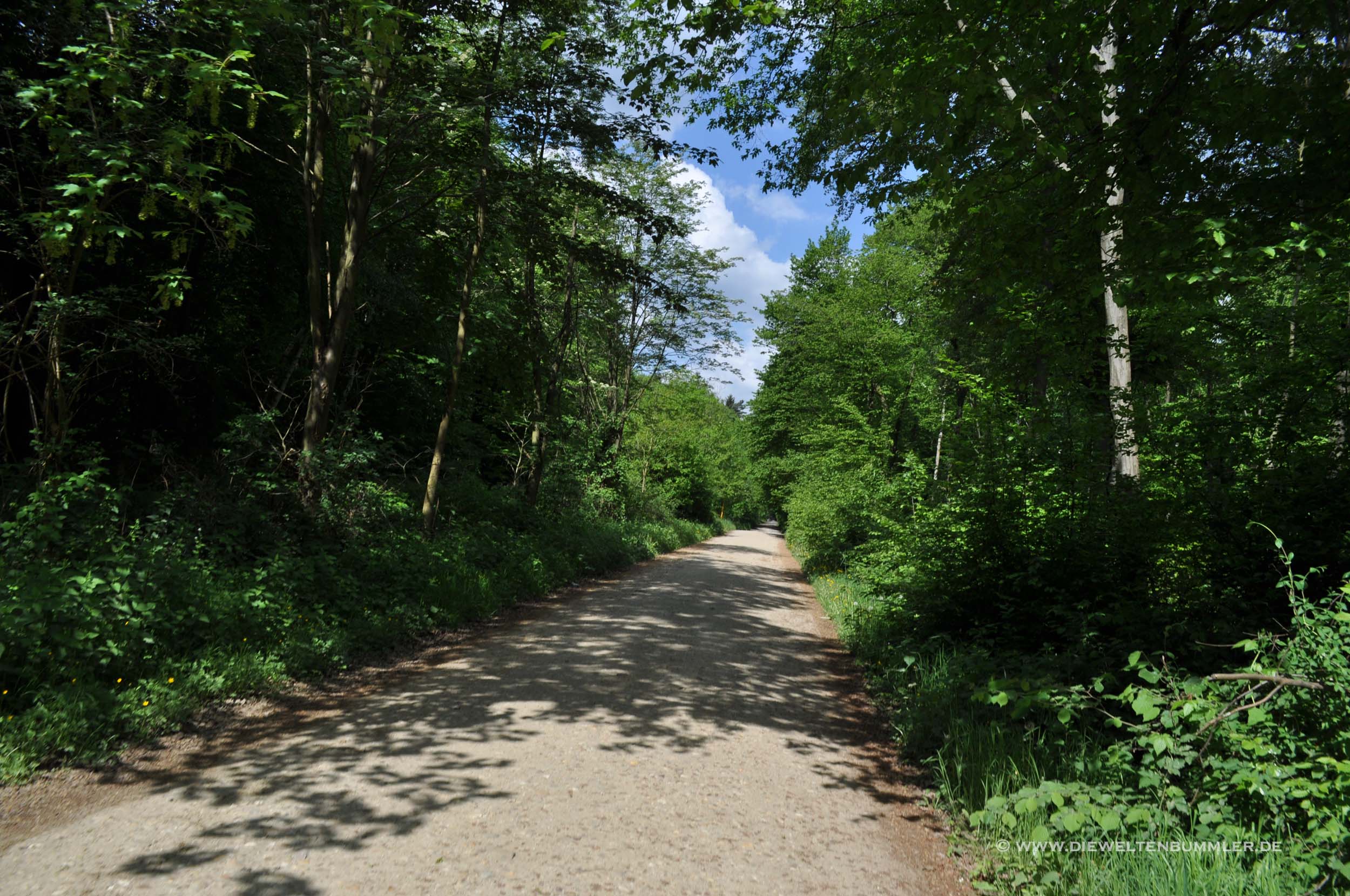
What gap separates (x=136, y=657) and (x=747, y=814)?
4.42 metres

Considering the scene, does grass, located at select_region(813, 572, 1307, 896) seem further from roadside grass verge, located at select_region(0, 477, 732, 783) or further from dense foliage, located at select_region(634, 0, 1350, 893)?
roadside grass verge, located at select_region(0, 477, 732, 783)

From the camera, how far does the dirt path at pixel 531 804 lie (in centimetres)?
313

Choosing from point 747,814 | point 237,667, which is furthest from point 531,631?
point 747,814

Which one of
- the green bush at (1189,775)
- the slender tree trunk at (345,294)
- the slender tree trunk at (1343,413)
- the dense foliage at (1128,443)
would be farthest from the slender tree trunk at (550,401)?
the slender tree trunk at (1343,413)

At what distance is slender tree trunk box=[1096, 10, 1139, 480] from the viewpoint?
17.7 feet

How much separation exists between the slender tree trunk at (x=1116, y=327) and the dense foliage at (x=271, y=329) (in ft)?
14.5

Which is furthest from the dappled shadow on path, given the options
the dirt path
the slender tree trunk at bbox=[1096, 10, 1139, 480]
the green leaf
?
the slender tree trunk at bbox=[1096, 10, 1139, 480]

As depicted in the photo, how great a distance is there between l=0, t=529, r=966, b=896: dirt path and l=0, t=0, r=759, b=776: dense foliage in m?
1.13

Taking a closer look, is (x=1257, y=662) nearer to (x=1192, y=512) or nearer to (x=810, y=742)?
(x=1192, y=512)

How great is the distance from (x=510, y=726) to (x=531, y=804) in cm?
131

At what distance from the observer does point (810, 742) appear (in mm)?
5465

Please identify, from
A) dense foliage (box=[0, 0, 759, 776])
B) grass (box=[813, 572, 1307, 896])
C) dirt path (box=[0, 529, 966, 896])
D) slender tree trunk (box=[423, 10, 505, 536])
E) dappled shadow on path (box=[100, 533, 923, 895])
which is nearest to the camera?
grass (box=[813, 572, 1307, 896])

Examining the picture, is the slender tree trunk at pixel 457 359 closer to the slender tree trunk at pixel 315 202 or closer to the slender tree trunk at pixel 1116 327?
the slender tree trunk at pixel 315 202

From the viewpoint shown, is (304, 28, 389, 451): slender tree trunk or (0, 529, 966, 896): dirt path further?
(304, 28, 389, 451): slender tree trunk
